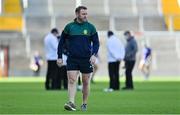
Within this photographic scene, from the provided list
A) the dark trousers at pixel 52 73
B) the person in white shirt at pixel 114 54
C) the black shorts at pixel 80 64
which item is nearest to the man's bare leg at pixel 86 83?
the black shorts at pixel 80 64

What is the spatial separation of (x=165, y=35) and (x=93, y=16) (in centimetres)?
527

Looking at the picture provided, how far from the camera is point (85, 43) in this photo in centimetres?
1750

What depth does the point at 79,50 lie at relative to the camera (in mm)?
17516

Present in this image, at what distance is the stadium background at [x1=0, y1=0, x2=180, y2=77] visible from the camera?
55.2 metres

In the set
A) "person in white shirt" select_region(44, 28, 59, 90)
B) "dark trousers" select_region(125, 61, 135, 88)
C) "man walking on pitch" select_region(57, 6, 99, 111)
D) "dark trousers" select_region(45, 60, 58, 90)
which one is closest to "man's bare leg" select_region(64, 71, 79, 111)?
"man walking on pitch" select_region(57, 6, 99, 111)

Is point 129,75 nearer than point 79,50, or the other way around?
point 79,50

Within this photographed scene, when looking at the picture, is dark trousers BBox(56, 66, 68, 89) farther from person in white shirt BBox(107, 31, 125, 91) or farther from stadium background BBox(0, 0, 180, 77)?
stadium background BBox(0, 0, 180, 77)

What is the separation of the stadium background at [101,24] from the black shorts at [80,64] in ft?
122

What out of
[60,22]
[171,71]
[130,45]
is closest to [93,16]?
[60,22]

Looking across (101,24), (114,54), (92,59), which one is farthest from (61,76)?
(101,24)

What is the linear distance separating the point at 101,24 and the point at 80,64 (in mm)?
39852

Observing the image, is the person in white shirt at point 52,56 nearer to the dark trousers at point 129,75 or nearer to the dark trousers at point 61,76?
the dark trousers at point 61,76

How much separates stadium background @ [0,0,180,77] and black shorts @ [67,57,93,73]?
3709 centimetres

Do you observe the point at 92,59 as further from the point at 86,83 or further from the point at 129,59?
the point at 129,59
